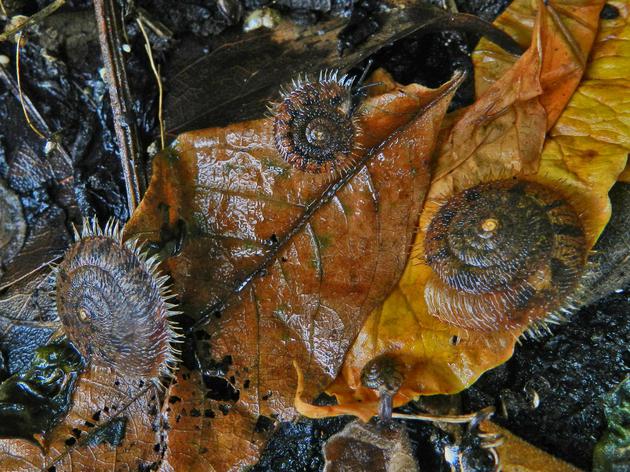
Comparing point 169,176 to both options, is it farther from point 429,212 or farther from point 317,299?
point 429,212

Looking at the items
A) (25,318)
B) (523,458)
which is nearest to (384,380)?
(523,458)

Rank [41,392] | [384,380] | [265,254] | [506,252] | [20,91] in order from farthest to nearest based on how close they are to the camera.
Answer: [20,91] → [41,392] → [265,254] → [384,380] → [506,252]

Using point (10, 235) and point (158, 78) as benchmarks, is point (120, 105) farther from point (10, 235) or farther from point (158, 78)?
point (10, 235)

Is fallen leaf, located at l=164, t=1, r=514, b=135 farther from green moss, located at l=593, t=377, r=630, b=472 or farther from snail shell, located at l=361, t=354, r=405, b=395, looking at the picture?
green moss, located at l=593, t=377, r=630, b=472

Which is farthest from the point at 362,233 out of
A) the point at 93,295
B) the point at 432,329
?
the point at 93,295

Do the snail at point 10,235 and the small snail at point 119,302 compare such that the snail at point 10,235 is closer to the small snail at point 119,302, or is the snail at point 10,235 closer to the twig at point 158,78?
the small snail at point 119,302
